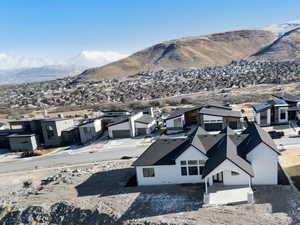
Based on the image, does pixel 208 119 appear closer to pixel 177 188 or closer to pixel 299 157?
pixel 299 157

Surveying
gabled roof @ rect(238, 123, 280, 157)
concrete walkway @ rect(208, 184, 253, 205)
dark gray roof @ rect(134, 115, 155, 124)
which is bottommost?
concrete walkway @ rect(208, 184, 253, 205)

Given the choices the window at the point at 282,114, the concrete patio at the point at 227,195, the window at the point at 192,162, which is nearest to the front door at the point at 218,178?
the concrete patio at the point at 227,195

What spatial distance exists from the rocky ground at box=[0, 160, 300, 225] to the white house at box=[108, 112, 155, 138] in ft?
48.2

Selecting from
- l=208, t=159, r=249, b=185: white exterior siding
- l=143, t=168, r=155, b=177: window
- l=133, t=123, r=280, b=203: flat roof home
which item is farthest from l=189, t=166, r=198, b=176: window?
l=143, t=168, r=155, b=177: window

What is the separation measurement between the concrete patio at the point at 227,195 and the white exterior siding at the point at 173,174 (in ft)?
8.07

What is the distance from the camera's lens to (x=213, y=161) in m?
21.5

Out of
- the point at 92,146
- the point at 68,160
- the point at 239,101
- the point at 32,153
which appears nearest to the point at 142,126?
the point at 92,146

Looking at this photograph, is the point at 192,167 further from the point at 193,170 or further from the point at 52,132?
the point at 52,132

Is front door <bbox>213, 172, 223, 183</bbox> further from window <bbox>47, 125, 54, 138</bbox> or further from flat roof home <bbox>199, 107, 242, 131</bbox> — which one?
window <bbox>47, 125, 54, 138</bbox>

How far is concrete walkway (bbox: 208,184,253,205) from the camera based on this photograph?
63.9ft

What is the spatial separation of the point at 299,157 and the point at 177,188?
14.6m

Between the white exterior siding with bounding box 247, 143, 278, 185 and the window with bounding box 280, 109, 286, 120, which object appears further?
the window with bounding box 280, 109, 286, 120

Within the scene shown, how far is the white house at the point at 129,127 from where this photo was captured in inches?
1745

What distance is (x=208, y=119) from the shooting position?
4084 cm
